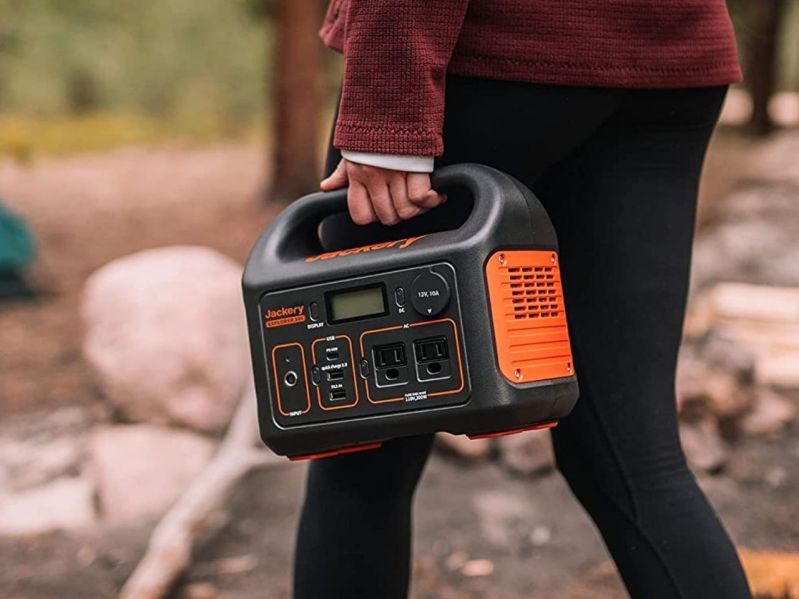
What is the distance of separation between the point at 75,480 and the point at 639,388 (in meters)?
2.70

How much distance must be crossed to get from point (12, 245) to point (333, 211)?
5404 millimetres

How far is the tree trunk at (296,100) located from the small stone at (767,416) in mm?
4842

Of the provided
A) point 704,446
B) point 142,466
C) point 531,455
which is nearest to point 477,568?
point 531,455

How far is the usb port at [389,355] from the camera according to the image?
1.31 meters

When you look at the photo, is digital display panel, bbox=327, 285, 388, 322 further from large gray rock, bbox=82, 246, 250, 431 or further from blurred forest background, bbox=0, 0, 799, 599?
large gray rock, bbox=82, 246, 250, 431

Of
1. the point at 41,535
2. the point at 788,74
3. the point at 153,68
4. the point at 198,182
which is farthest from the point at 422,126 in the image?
the point at 788,74

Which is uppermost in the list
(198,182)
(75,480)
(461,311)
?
(461,311)

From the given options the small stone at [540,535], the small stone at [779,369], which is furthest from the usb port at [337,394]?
the small stone at [779,369]

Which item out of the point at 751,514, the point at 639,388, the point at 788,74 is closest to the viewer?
the point at 639,388

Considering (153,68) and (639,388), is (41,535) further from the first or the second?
(153,68)

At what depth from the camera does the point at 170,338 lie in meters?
3.95

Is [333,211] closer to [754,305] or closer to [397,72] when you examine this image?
[397,72]

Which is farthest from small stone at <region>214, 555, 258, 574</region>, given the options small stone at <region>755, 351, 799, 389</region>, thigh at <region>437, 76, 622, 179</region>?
small stone at <region>755, 351, 799, 389</region>

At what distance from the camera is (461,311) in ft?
4.12
